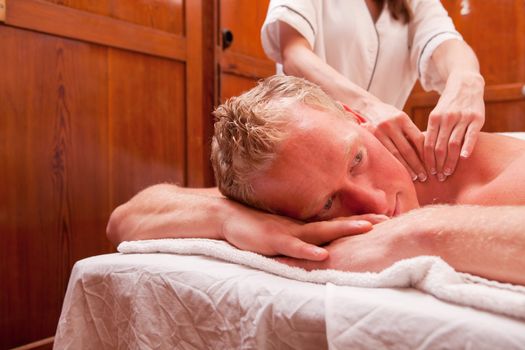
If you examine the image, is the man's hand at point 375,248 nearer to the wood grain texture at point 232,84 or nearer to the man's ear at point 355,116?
the man's ear at point 355,116

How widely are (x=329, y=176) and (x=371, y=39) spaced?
87cm

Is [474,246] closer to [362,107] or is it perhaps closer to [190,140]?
[362,107]

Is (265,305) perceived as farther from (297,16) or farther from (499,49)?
(499,49)

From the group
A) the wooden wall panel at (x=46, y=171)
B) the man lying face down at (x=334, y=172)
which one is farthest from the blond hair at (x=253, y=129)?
the wooden wall panel at (x=46, y=171)

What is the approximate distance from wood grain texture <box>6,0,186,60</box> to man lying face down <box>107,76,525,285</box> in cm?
102

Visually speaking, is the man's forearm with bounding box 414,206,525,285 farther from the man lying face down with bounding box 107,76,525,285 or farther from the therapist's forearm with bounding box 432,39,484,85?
the therapist's forearm with bounding box 432,39,484,85

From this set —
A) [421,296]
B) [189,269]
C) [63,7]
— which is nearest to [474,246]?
[421,296]

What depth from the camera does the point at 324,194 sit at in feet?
2.62

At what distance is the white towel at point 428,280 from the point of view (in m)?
0.47

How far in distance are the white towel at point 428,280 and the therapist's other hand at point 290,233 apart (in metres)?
0.03

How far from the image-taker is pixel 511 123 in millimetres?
2910

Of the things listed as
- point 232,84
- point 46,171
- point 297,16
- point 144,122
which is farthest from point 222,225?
point 232,84

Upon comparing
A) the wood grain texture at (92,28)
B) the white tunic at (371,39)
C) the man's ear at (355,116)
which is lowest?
the man's ear at (355,116)

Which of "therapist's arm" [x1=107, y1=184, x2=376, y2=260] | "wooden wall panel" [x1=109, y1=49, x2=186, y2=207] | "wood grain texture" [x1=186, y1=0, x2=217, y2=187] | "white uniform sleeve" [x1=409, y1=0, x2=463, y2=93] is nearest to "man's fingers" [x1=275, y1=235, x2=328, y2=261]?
"therapist's arm" [x1=107, y1=184, x2=376, y2=260]
